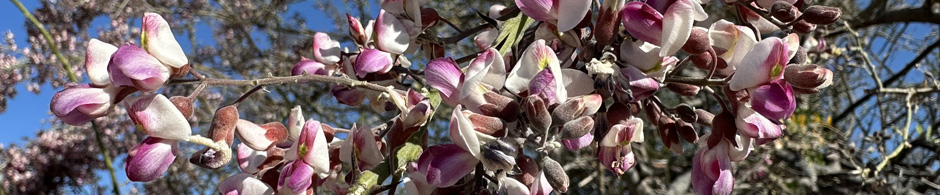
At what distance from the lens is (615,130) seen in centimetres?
42

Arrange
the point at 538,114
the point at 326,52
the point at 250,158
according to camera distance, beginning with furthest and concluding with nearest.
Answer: the point at 326,52 < the point at 250,158 < the point at 538,114

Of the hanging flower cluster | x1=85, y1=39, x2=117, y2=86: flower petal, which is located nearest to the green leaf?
the hanging flower cluster

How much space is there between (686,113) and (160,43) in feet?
1.05

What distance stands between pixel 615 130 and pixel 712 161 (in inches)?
2.6

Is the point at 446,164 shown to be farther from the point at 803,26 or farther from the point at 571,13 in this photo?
the point at 803,26

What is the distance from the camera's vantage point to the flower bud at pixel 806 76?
387mm

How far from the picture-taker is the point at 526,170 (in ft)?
1.24

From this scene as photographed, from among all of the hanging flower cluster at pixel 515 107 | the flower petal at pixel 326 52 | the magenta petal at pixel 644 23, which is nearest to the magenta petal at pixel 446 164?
the hanging flower cluster at pixel 515 107

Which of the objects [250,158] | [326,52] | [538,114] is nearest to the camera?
[538,114]

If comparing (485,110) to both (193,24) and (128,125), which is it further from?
(193,24)

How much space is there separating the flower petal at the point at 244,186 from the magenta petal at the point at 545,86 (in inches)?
6.5

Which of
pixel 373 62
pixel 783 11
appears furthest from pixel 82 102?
pixel 783 11

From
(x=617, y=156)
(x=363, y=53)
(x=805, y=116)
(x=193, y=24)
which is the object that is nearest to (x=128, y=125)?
(x=193, y=24)

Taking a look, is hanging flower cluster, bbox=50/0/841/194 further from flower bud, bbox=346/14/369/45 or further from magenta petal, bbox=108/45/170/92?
flower bud, bbox=346/14/369/45
